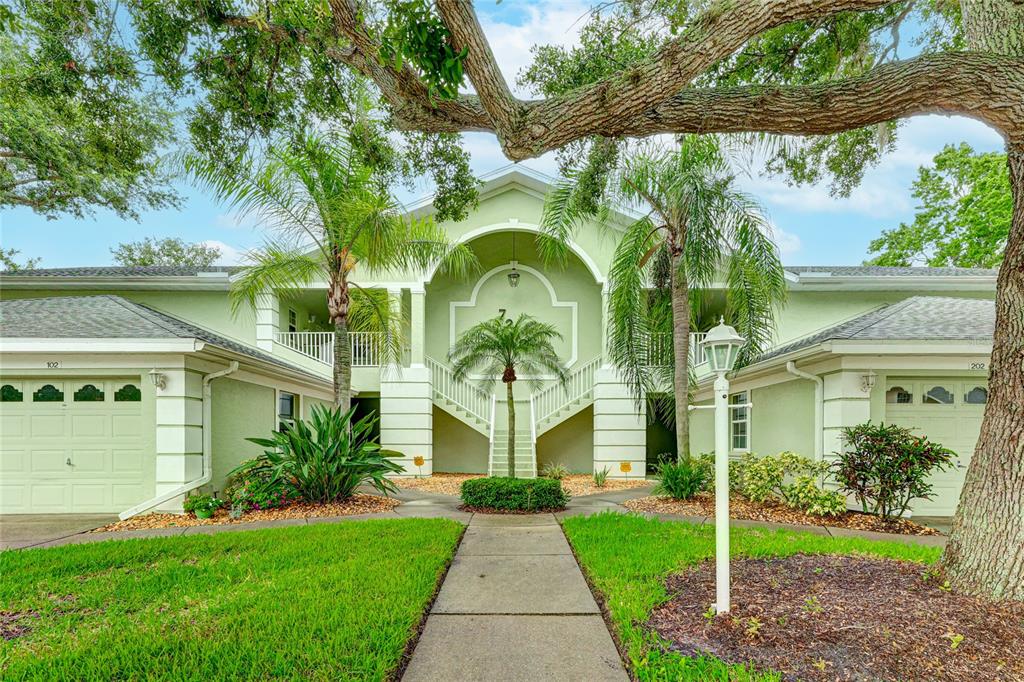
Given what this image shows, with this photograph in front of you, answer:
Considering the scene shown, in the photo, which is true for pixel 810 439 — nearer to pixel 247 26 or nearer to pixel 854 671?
pixel 854 671

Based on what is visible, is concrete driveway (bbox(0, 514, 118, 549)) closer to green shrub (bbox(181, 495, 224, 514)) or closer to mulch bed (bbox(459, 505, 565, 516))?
green shrub (bbox(181, 495, 224, 514))

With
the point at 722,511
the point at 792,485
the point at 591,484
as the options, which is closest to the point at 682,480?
the point at 792,485

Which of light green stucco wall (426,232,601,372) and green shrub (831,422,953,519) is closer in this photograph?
green shrub (831,422,953,519)

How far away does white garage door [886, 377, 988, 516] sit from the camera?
8.67 m

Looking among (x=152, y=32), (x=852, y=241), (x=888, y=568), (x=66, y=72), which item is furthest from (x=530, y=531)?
(x=852, y=241)

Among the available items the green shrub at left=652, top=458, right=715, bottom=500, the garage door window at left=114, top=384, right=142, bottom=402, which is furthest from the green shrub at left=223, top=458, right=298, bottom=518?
the green shrub at left=652, top=458, right=715, bottom=500

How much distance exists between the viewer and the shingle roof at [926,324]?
831 cm

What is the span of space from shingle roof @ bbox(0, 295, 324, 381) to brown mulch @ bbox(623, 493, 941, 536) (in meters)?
7.72

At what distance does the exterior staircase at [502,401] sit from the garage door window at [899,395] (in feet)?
24.3

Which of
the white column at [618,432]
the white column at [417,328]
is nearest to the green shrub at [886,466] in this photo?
the white column at [618,432]

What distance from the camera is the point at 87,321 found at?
9492 millimetres

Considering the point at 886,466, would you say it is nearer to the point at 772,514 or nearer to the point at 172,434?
the point at 772,514

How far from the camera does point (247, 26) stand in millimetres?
6562

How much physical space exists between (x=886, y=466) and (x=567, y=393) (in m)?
8.57
